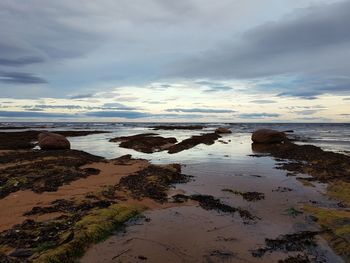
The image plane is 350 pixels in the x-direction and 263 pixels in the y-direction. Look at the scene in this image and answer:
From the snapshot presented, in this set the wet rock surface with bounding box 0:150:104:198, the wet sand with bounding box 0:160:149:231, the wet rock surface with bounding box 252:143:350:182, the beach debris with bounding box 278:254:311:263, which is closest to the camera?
the beach debris with bounding box 278:254:311:263

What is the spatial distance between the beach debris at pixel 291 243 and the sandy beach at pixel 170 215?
0.07ft

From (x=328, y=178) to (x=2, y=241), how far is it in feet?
42.5

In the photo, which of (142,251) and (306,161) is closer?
(142,251)

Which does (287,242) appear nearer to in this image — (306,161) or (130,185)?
(130,185)

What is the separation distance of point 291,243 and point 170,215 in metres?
3.25

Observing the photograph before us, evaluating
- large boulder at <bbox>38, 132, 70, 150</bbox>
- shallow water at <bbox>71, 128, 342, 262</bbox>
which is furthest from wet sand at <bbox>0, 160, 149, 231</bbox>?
large boulder at <bbox>38, 132, 70, 150</bbox>

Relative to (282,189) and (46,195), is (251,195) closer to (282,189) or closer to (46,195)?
(282,189)

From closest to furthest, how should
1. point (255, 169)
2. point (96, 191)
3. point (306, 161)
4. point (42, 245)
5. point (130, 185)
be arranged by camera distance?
point (42, 245), point (96, 191), point (130, 185), point (255, 169), point (306, 161)

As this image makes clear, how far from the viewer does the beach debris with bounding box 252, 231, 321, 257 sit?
6906mm

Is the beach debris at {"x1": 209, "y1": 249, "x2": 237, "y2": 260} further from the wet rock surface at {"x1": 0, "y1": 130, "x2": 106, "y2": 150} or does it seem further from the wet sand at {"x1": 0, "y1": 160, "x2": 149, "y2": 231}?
the wet rock surface at {"x1": 0, "y1": 130, "x2": 106, "y2": 150}

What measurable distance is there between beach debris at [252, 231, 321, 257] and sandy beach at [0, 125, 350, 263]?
21 mm

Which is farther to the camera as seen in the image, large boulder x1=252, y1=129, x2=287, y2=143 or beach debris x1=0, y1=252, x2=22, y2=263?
large boulder x1=252, y1=129, x2=287, y2=143

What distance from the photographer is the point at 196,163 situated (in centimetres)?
1911

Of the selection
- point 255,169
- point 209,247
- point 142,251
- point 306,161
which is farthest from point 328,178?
point 142,251
